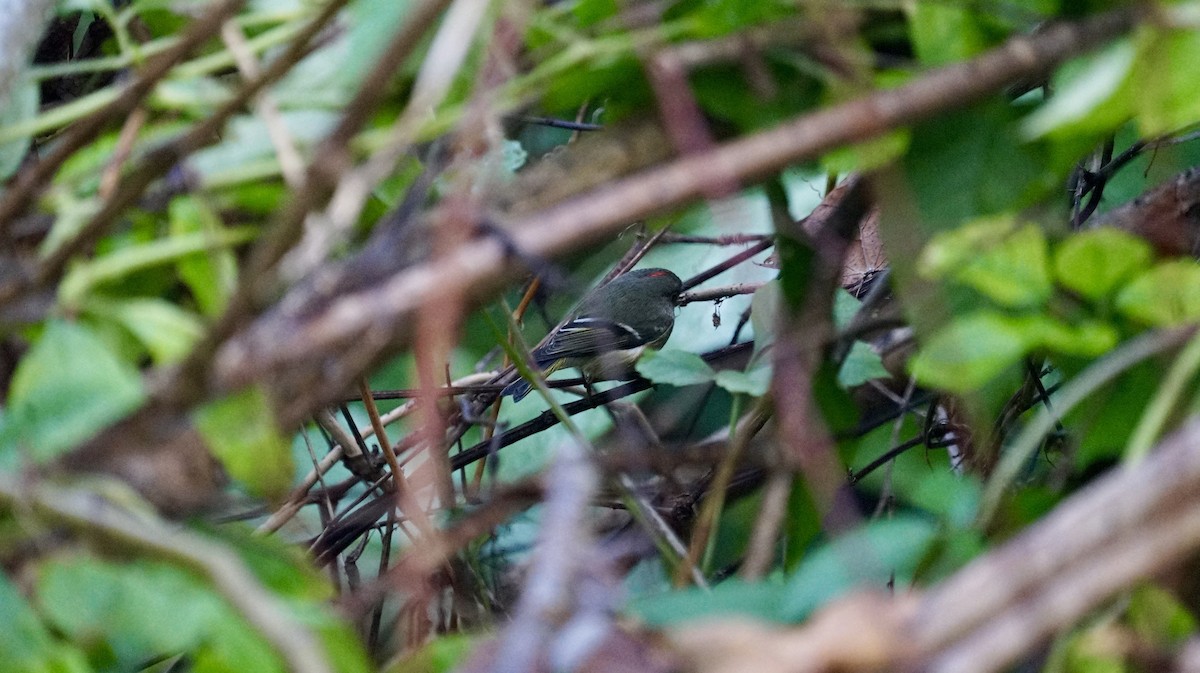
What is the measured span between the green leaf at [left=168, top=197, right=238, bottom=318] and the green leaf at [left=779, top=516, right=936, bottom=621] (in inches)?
14.8

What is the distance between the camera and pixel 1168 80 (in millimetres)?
613

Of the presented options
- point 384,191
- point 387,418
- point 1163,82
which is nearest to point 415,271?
point 384,191

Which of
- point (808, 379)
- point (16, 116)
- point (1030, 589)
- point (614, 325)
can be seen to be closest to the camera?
point (1030, 589)

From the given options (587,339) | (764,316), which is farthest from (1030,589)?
(587,339)

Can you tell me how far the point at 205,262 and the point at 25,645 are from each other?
Answer: 0.81ft

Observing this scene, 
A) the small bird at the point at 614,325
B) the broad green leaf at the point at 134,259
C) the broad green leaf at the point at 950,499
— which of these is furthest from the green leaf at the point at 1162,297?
the small bird at the point at 614,325

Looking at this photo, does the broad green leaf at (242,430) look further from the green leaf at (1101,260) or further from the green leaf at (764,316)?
the green leaf at (764,316)

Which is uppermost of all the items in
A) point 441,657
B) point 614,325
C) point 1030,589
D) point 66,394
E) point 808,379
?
point 66,394

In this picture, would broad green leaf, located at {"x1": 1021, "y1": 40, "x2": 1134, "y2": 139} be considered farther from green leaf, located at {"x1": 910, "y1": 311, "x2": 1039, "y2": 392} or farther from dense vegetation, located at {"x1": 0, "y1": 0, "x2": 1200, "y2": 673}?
green leaf, located at {"x1": 910, "y1": 311, "x2": 1039, "y2": 392}

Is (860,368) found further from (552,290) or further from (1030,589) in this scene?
(1030,589)

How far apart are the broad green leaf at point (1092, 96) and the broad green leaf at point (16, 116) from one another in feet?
2.20

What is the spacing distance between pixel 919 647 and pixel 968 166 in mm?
403

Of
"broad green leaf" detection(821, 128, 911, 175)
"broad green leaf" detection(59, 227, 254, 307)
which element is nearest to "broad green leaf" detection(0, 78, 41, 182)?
"broad green leaf" detection(59, 227, 254, 307)

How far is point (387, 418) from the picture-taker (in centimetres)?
187
